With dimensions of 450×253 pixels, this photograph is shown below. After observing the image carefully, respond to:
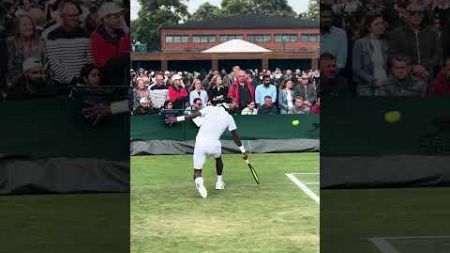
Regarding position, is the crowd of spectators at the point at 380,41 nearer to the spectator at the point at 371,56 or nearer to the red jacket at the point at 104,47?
the spectator at the point at 371,56

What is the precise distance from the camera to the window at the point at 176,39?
222ft

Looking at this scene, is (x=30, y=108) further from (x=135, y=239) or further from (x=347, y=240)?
(x=347, y=240)

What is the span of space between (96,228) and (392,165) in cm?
560

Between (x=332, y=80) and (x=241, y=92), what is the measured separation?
664 cm

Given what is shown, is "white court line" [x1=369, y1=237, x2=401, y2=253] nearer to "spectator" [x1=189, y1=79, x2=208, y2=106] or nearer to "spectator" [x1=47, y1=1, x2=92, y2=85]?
"spectator" [x1=47, y1=1, x2=92, y2=85]

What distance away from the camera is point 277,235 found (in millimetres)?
8812

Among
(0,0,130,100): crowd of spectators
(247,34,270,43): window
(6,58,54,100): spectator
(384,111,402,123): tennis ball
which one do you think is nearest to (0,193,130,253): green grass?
(6,58,54,100): spectator

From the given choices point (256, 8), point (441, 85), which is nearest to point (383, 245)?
point (441, 85)

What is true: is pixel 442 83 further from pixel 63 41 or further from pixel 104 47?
pixel 63 41

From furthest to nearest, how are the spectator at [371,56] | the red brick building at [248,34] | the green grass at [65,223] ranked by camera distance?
the red brick building at [248,34] < the spectator at [371,56] < the green grass at [65,223]

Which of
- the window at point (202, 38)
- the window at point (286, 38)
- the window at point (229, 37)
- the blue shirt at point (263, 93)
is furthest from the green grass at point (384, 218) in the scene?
the window at point (202, 38)

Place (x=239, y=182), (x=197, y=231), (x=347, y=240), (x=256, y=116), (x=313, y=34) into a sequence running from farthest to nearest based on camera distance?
1. (x=313, y=34)
2. (x=256, y=116)
3. (x=239, y=182)
4. (x=197, y=231)
5. (x=347, y=240)

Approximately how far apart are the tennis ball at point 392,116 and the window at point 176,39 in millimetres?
54955

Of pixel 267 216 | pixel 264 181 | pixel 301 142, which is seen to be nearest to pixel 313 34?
pixel 301 142
